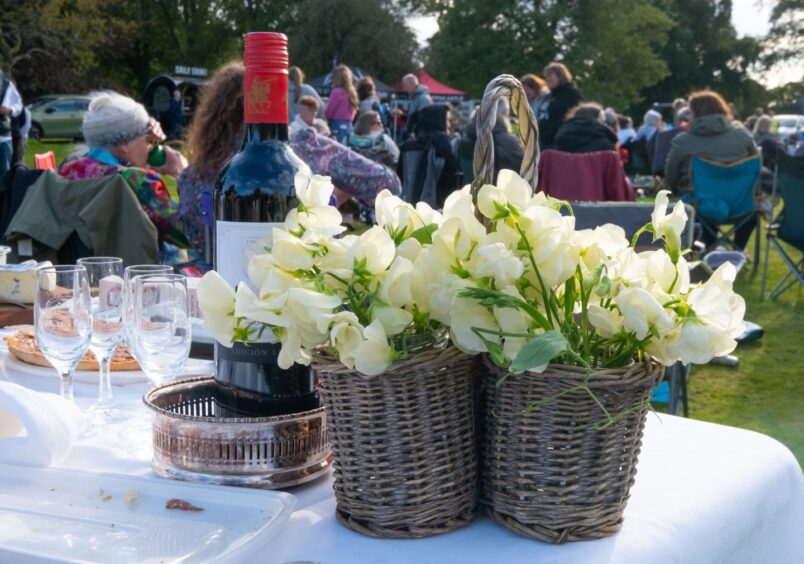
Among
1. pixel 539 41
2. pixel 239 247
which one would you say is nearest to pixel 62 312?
pixel 239 247

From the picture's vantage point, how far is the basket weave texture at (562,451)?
83 cm

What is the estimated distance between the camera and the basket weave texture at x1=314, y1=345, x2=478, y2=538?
84cm

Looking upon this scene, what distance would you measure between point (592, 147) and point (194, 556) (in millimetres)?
5969

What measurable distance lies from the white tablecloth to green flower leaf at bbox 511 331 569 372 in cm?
22

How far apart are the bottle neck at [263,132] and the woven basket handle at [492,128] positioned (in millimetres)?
269

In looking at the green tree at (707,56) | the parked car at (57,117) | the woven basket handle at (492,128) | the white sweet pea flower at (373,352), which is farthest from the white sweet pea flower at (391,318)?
the green tree at (707,56)

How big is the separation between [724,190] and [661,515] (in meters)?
6.75

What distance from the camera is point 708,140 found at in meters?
7.26

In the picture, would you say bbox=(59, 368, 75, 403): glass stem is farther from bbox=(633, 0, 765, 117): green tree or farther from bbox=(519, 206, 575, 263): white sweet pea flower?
bbox=(633, 0, 765, 117): green tree

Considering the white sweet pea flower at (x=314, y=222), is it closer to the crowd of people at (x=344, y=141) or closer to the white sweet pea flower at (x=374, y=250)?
the white sweet pea flower at (x=374, y=250)

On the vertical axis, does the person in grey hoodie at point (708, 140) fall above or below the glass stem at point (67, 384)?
above

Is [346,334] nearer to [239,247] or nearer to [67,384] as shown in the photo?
[239,247]

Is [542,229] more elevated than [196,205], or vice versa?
[542,229]

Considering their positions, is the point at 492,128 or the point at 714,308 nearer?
the point at 714,308
